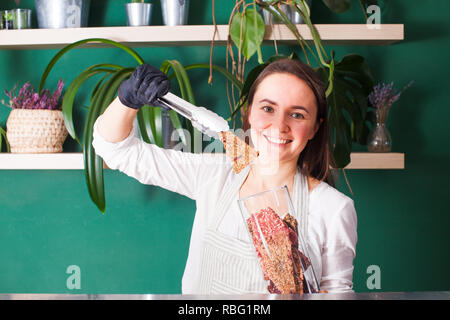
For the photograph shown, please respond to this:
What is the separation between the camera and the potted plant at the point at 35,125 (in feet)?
4.52

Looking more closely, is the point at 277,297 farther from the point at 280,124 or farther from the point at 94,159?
the point at 94,159

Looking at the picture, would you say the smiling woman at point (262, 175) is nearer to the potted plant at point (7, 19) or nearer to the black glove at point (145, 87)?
the black glove at point (145, 87)

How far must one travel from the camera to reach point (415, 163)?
5.11 ft

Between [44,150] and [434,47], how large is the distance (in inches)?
52.6

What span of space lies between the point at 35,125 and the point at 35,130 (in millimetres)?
15

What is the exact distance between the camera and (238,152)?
3.49ft

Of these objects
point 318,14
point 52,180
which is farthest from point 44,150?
point 318,14

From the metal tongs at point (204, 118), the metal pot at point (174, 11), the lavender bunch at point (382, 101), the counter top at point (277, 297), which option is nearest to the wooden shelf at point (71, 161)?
the lavender bunch at point (382, 101)

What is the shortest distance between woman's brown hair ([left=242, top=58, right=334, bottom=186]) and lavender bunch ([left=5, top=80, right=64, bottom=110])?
682mm

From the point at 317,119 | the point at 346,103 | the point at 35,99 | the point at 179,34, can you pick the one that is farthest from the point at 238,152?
the point at 35,99

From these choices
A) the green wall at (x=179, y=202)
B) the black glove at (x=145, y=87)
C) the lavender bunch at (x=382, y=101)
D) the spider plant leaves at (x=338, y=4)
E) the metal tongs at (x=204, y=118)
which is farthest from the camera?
the green wall at (x=179, y=202)

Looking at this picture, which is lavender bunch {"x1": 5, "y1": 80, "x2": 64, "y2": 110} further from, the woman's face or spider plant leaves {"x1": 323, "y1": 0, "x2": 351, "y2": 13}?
spider plant leaves {"x1": 323, "y1": 0, "x2": 351, "y2": 13}

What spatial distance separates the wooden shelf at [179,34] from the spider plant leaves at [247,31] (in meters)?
0.05
